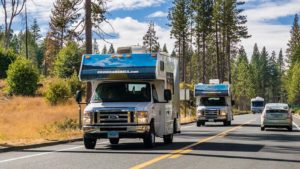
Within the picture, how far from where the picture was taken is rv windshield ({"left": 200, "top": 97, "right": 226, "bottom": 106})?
36.9 meters

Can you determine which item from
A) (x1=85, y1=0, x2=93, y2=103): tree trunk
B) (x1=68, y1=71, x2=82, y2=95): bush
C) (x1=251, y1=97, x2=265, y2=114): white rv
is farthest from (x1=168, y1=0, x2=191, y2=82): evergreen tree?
(x1=85, y1=0, x2=93, y2=103): tree trunk

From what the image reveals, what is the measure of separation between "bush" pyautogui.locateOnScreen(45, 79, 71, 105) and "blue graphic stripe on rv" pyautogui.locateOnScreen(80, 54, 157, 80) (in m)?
31.9

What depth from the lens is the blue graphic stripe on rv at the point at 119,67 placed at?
16.8 meters

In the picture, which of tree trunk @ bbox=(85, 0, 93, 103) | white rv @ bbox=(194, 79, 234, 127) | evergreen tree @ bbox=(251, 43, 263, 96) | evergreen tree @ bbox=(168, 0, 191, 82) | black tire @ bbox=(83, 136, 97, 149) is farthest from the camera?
evergreen tree @ bbox=(251, 43, 263, 96)

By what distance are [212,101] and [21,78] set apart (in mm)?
25538

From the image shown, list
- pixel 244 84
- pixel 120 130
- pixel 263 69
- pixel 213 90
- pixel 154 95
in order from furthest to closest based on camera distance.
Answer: pixel 263 69 → pixel 244 84 → pixel 213 90 → pixel 154 95 → pixel 120 130

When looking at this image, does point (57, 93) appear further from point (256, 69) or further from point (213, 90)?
point (256, 69)

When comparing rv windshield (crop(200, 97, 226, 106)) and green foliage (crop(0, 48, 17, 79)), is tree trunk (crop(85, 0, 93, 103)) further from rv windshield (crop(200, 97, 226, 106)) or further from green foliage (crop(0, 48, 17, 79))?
green foliage (crop(0, 48, 17, 79))

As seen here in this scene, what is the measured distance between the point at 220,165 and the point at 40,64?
142 metres

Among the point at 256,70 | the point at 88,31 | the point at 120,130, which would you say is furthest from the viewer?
the point at 256,70

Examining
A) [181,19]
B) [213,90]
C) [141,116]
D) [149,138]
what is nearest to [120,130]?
[141,116]

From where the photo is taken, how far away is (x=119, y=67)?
55.6ft

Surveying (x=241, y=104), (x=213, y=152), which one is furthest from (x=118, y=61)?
(x=241, y=104)

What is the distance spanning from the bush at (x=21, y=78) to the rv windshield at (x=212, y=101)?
81.2 ft
